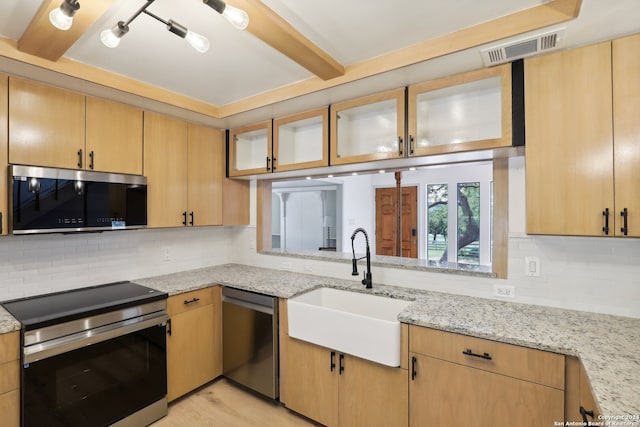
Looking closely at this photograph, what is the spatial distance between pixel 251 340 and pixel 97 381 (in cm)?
98

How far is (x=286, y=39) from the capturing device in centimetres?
157

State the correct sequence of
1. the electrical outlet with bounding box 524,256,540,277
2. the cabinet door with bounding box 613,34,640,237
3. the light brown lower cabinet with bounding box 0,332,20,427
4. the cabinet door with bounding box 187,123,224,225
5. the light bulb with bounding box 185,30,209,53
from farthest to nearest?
the cabinet door with bounding box 187,123,224,225 < the electrical outlet with bounding box 524,256,540,277 < the light brown lower cabinet with bounding box 0,332,20,427 < the cabinet door with bounding box 613,34,640,237 < the light bulb with bounding box 185,30,209,53

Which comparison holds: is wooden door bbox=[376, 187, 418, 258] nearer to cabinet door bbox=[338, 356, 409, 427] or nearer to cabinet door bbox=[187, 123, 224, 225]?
cabinet door bbox=[187, 123, 224, 225]

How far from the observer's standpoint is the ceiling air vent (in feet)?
4.87

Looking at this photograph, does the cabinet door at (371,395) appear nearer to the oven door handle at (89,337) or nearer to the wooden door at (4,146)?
the oven door handle at (89,337)

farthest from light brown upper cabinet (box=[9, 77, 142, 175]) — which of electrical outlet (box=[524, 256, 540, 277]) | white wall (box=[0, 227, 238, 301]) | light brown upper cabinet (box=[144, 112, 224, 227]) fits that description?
electrical outlet (box=[524, 256, 540, 277])

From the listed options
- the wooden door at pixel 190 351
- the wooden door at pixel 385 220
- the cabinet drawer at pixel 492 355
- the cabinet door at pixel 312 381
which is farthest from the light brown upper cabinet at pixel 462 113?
the wooden door at pixel 385 220

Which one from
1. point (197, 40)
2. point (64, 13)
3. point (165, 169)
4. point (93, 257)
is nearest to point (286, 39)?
point (197, 40)

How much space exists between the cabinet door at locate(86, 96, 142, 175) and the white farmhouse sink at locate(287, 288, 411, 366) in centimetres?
165

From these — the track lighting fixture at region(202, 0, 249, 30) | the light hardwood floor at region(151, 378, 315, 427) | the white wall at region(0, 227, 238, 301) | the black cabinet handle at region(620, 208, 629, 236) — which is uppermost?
the track lighting fixture at region(202, 0, 249, 30)

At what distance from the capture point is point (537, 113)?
1.64 m

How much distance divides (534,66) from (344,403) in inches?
89.2

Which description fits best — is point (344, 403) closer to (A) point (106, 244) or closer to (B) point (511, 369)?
(B) point (511, 369)

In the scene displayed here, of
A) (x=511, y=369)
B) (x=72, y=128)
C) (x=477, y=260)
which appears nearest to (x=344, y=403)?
(x=511, y=369)
